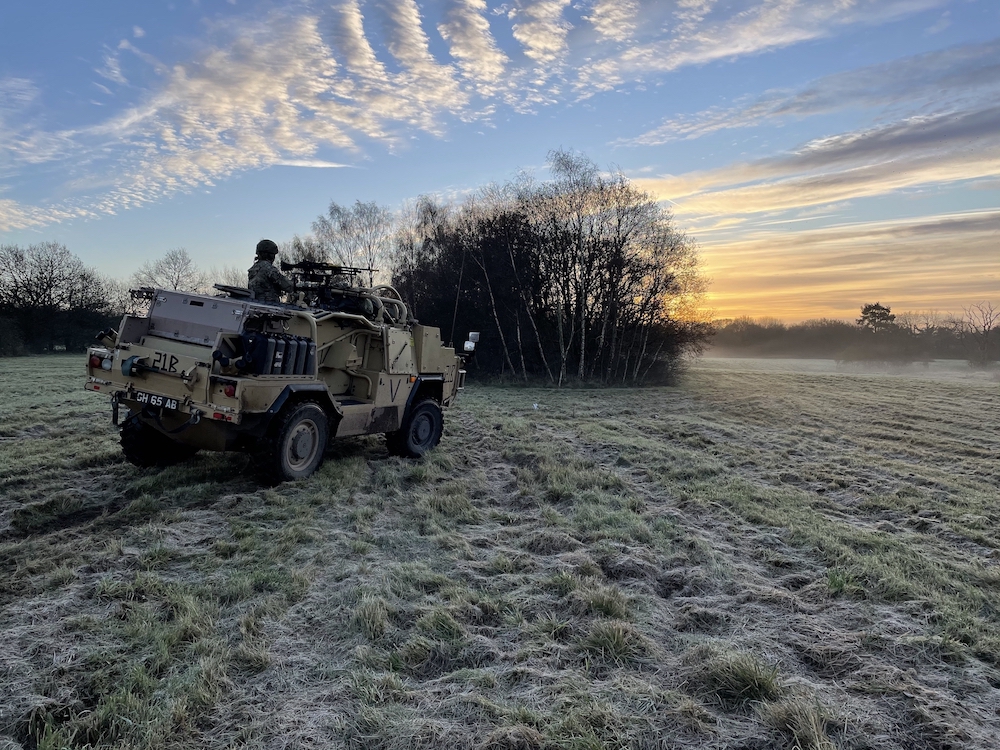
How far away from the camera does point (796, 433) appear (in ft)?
44.6

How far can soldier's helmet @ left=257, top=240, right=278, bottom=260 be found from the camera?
A: 25.9 ft

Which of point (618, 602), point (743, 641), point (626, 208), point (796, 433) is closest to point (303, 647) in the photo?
point (618, 602)

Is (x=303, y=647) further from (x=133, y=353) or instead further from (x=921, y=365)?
(x=921, y=365)

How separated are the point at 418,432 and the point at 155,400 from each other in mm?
3916

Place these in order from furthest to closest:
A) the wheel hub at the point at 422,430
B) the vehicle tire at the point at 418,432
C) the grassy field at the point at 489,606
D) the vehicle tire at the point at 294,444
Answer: the wheel hub at the point at 422,430, the vehicle tire at the point at 418,432, the vehicle tire at the point at 294,444, the grassy field at the point at 489,606

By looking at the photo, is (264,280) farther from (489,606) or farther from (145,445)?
(489,606)

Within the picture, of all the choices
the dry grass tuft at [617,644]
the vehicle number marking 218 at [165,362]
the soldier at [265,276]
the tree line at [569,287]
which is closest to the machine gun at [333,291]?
the soldier at [265,276]

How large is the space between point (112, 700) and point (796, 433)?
1366 centimetres

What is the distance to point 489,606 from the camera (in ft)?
13.8

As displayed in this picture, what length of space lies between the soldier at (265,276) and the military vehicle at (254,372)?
14 cm

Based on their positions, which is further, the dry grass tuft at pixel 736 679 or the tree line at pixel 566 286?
the tree line at pixel 566 286

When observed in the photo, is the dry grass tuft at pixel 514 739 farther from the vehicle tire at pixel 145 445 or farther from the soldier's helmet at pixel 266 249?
the soldier's helmet at pixel 266 249

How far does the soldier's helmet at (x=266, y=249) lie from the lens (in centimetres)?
790

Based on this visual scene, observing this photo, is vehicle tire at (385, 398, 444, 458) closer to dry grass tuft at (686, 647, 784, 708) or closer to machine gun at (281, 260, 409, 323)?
machine gun at (281, 260, 409, 323)
